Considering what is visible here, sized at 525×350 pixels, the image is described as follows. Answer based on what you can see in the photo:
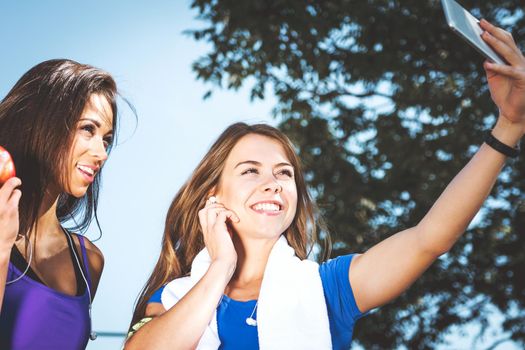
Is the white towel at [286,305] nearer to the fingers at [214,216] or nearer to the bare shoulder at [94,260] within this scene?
the fingers at [214,216]

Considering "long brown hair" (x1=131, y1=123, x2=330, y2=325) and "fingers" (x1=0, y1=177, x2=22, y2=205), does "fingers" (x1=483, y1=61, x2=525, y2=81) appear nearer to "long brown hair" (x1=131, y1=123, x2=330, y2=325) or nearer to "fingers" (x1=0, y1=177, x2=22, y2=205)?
"long brown hair" (x1=131, y1=123, x2=330, y2=325)

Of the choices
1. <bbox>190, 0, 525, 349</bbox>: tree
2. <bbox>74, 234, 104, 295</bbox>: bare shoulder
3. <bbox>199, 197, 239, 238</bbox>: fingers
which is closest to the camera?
<bbox>199, 197, 239, 238</bbox>: fingers

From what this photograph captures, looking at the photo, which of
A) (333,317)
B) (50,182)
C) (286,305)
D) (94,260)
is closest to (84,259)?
(94,260)

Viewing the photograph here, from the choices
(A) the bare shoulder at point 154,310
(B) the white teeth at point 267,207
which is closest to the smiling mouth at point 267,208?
(B) the white teeth at point 267,207

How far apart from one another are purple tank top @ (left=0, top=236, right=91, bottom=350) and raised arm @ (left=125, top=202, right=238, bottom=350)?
0.73 feet

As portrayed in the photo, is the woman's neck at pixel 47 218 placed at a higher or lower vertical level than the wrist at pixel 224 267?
higher

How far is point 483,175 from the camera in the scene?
2215mm

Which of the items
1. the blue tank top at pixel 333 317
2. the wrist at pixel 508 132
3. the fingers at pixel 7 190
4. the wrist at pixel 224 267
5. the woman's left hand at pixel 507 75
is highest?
the woman's left hand at pixel 507 75

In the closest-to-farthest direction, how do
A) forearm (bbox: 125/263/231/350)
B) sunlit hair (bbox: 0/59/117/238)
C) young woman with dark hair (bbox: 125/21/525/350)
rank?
young woman with dark hair (bbox: 125/21/525/350) < forearm (bbox: 125/263/231/350) < sunlit hair (bbox: 0/59/117/238)

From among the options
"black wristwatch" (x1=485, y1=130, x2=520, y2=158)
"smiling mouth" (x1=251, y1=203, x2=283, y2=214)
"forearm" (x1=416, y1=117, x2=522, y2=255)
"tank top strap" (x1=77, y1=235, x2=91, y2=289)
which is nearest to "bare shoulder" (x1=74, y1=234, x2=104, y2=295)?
"tank top strap" (x1=77, y1=235, x2=91, y2=289)

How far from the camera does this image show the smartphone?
1.94m

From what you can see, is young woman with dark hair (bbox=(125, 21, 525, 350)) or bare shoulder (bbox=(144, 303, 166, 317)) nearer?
young woman with dark hair (bbox=(125, 21, 525, 350))

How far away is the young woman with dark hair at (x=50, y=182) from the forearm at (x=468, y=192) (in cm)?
129

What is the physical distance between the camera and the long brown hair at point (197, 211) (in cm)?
305
